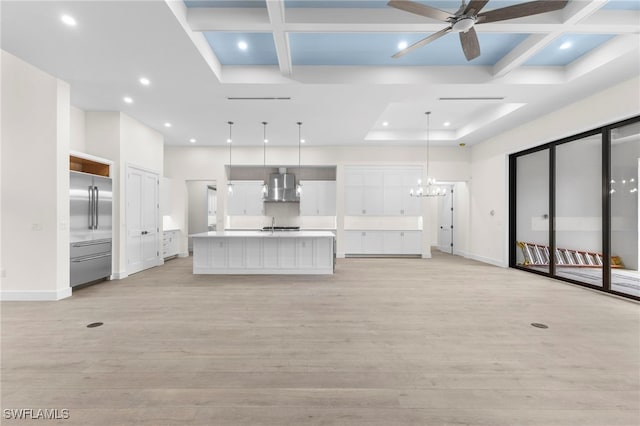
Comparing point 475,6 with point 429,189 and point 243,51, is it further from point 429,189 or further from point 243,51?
point 429,189

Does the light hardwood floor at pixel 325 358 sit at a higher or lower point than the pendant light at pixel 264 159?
lower

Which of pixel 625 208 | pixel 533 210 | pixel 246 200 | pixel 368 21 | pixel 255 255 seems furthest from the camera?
pixel 246 200

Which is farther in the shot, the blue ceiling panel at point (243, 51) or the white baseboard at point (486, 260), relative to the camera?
the white baseboard at point (486, 260)

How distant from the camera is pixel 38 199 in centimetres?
433

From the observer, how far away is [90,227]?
5.10 meters

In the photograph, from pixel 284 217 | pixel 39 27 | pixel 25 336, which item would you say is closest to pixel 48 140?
pixel 39 27

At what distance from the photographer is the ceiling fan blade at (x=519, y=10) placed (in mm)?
2447

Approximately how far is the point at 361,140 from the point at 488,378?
6754 millimetres

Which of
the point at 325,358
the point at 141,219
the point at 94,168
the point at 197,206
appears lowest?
the point at 325,358

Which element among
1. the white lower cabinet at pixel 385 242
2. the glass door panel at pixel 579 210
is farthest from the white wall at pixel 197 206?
the glass door panel at pixel 579 210

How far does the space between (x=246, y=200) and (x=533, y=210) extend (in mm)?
7850

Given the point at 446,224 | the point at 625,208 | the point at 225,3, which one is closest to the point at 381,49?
the point at 225,3

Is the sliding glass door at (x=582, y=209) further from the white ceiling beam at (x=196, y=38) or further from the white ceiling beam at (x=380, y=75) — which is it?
the white ceiling beam at (x=196, y=38)

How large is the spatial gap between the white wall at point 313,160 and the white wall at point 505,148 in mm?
784
